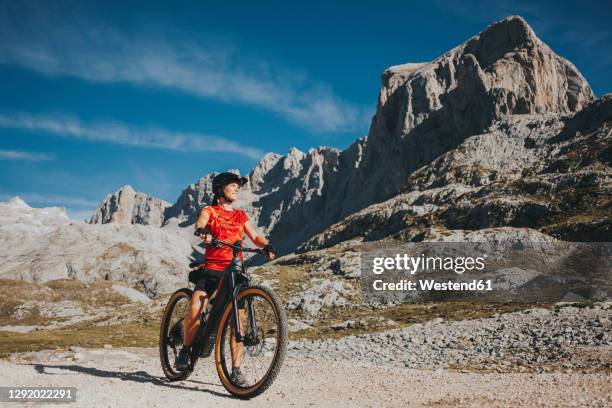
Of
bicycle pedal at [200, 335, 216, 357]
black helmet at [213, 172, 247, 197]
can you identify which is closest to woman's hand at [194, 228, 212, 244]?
black helmet at [213, 172, 247, 197]

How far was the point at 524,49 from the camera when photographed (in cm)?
19612

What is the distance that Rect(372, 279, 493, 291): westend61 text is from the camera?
58.1m

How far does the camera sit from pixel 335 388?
1038 cm

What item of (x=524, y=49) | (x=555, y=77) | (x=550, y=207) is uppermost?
(x=524, y=49)

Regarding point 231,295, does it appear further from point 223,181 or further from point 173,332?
point 173,332

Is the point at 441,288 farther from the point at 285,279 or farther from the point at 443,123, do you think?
the point at 443,123

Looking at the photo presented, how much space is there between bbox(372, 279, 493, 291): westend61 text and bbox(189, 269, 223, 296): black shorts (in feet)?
174

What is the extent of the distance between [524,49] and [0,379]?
734 ft

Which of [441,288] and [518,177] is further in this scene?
[518,177]

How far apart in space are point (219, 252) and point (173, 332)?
3.17m

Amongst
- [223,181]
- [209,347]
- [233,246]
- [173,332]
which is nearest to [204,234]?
A: [233,246]

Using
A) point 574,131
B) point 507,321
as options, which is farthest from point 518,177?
point 507,321

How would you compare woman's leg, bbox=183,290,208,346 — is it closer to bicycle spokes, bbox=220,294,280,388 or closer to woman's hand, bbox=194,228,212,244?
bicycle spokes, bbox=220,294,280,388

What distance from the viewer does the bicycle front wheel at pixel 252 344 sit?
8.50m
